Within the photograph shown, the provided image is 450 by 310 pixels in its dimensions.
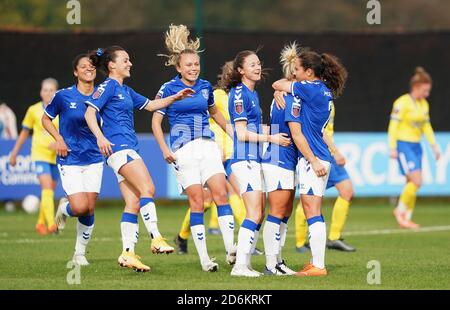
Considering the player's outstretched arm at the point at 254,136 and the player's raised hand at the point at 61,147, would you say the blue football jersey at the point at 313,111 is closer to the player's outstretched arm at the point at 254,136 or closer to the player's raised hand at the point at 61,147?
the player's outstretched arm at the point at 254,136

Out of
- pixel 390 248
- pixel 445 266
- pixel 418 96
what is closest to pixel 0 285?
pixel 445 266

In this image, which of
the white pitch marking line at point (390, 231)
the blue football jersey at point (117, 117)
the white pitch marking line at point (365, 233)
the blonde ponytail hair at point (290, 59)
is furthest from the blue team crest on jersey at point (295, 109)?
the white pitch marking line at point (390, 231)

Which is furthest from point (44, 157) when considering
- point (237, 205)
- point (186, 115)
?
point (186, 115)

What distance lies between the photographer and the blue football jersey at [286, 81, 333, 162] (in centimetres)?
998

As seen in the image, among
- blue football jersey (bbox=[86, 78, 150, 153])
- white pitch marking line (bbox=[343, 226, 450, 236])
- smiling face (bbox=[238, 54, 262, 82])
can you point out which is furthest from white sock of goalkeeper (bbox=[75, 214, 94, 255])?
white pitch marking line (bbox=[343, 226, 450, 236])

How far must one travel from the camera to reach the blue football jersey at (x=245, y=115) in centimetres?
1012

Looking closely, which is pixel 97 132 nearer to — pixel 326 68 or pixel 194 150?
pixel 194 150

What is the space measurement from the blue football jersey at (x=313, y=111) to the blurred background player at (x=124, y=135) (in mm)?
1078

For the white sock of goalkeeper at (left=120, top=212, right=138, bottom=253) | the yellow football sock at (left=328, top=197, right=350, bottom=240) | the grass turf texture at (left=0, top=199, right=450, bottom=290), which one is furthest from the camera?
the yellow football sock at (left=328, top=197, right=350, bottom=240)

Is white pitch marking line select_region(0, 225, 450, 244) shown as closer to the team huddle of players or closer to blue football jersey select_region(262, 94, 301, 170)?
the team huddle of players

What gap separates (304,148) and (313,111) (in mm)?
381

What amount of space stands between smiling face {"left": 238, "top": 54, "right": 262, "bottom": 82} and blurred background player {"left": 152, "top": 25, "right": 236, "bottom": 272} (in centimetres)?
48

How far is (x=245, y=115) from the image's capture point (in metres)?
10.1

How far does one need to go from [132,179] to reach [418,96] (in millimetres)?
7259
